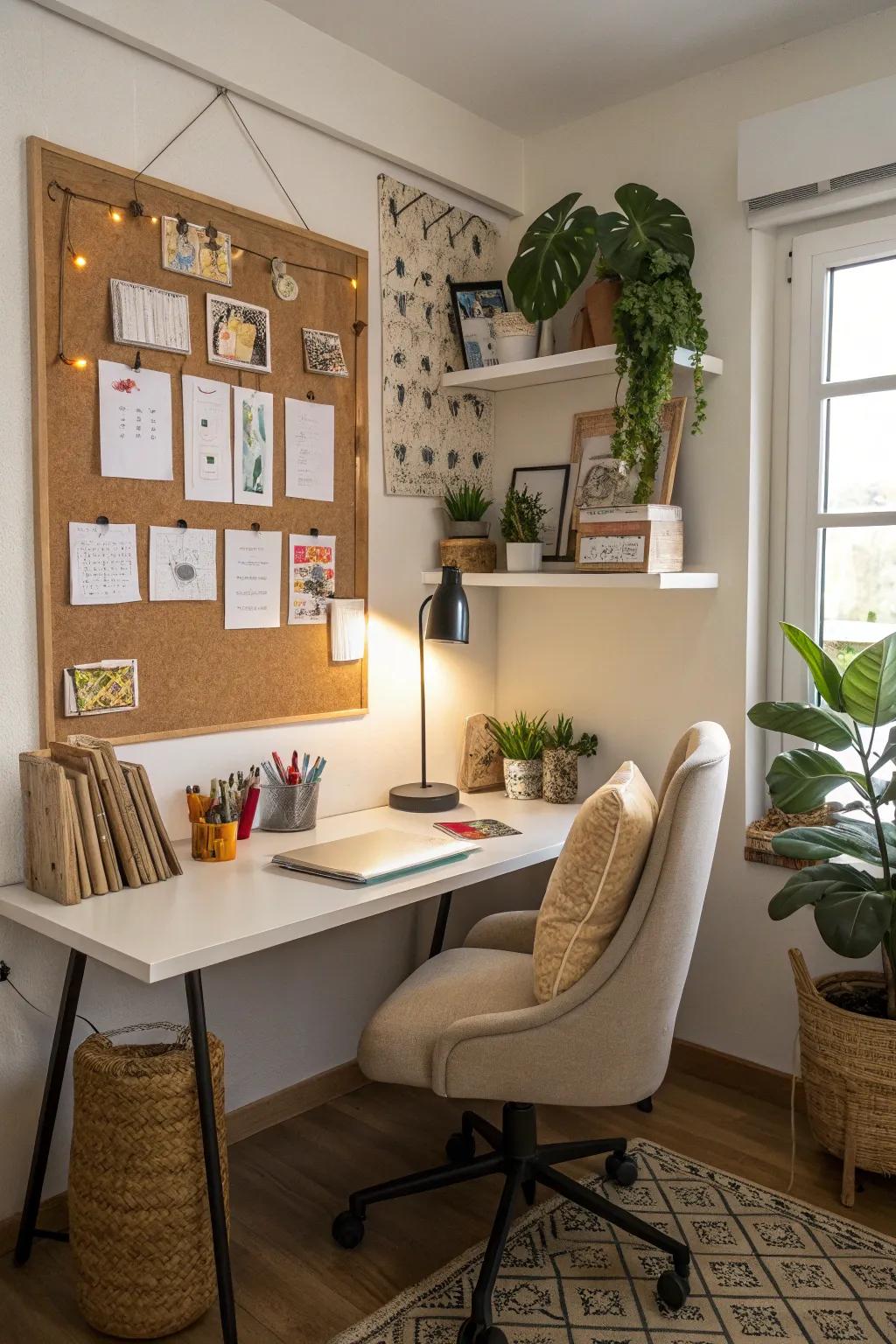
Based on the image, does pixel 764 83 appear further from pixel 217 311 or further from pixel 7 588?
pixel 7 588

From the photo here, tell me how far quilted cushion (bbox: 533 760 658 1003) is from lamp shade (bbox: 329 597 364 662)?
38.7 inches

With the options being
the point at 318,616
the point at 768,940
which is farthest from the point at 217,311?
the point at 768,940

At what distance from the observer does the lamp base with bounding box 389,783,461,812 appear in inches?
105

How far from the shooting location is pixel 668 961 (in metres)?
1.81

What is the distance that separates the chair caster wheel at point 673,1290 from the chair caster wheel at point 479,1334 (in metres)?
0.31

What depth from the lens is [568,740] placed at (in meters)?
2.89

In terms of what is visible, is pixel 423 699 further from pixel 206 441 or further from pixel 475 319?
pixel 475 319

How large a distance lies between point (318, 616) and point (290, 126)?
3.68ft

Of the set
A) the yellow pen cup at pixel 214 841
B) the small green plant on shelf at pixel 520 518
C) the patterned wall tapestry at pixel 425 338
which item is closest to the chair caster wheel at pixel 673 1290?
the yellow pen cup at pixel 214 841

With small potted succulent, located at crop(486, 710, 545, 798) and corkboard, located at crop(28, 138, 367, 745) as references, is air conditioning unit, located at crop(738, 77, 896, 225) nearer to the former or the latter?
corkboard, located at crop(28, 138, 367, 745)

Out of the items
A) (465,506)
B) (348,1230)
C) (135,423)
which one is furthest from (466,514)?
(348,1230)

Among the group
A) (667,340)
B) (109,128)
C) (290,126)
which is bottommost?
(667,340)

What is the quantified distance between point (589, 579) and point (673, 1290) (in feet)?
4.90

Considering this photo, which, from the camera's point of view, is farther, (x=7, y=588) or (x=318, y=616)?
(x=318, y=616)
